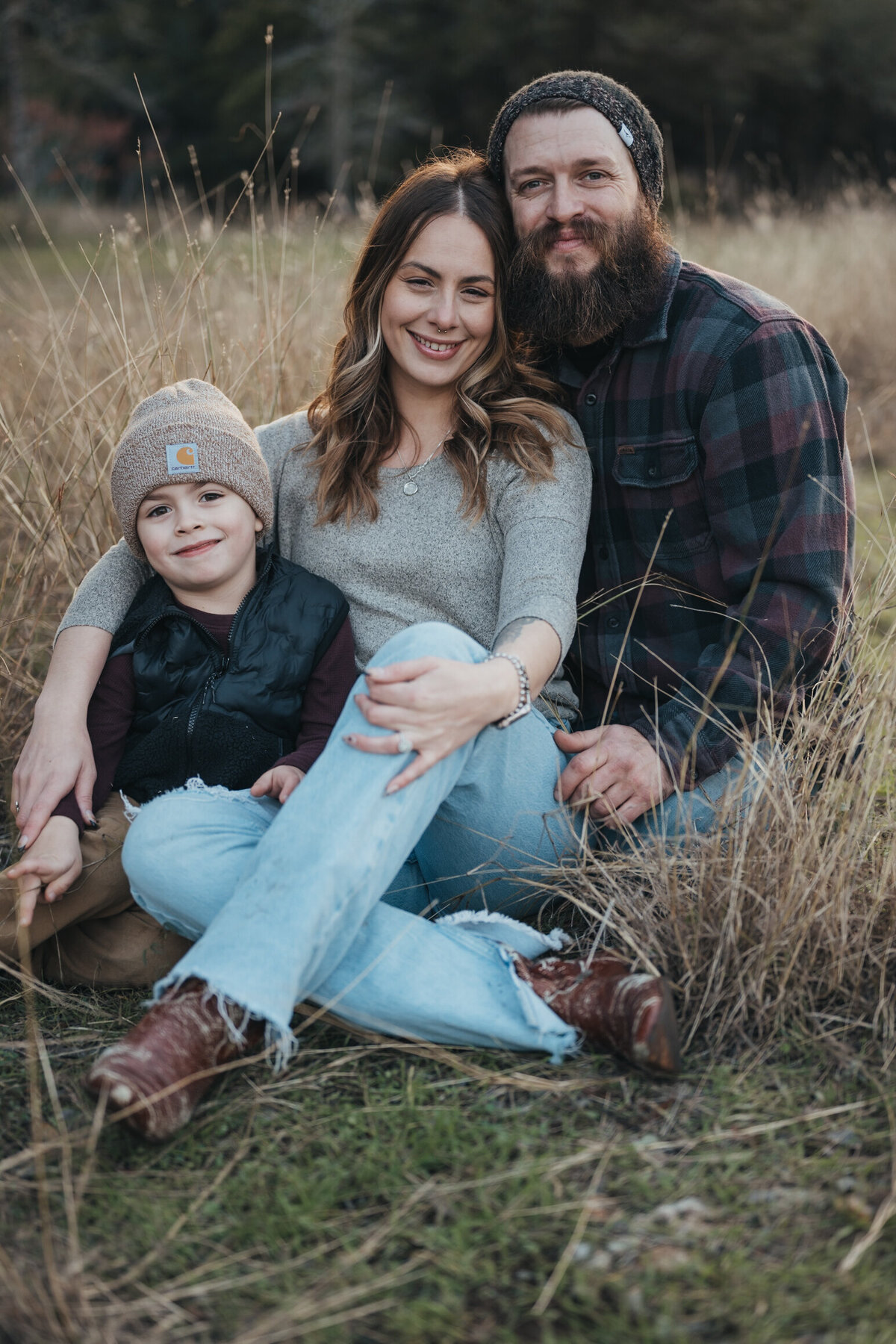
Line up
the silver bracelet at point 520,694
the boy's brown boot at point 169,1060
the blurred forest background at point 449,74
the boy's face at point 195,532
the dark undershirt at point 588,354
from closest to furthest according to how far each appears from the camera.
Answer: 1. the boy's brown boot at point 169,1060
2. the silver bracelet at point 520,694
3. the boy's face at point 195,532
4. the dark undershirt at point 588,354
5. the blurred forest background at point 449,74

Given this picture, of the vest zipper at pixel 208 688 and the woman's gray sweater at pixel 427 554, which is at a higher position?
the woman's gray sweater at pixel 427 554

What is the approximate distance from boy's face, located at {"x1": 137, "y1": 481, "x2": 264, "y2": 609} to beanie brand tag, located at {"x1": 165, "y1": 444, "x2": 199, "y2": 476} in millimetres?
33

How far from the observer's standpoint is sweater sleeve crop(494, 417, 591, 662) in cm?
228

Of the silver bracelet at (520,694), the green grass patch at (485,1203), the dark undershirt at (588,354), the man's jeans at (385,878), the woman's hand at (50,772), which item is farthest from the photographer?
the dark undershirt at (588,354)

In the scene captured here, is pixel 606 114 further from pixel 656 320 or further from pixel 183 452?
pixel 183 452

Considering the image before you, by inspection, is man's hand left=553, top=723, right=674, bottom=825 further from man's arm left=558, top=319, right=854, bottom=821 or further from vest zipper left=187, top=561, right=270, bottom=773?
vest zipper left=187, top=561, right=270, bottom=773

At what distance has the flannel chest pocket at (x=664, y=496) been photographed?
2480 millimetres

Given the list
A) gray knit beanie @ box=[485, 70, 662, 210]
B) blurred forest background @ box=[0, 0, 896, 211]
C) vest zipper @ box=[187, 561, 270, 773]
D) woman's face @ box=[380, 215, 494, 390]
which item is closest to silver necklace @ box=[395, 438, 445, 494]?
woman's face @ box=[380, 215, 494, 390]

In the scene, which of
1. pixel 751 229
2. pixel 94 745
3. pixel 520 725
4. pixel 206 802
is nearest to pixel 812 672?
pixel 520 725

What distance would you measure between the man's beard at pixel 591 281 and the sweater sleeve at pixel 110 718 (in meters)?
1.20

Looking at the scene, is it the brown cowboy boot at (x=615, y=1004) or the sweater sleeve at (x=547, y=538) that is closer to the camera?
the brown cowboy boot at (x=615, y=1004)

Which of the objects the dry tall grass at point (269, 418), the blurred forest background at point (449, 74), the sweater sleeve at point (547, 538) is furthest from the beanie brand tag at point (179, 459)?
the blurred forest background at point (449, 74)

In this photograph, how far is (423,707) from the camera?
1908 mm

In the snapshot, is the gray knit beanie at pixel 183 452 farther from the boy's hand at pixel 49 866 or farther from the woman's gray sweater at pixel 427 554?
the boy's hand at pixel 49 866
